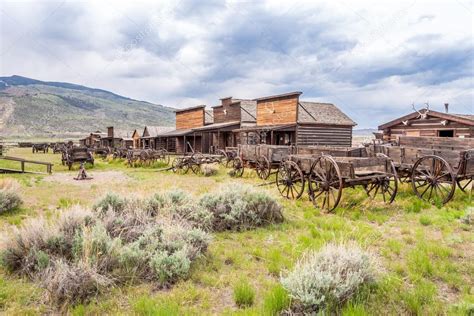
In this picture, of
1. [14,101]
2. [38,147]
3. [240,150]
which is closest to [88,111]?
[14,101]

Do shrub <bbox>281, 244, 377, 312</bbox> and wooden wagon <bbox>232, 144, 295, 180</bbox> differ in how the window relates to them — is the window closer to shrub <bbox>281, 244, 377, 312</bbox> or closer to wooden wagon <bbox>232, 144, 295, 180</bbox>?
wooden wagon <bbox>232, 144, 295, 180</bbox>

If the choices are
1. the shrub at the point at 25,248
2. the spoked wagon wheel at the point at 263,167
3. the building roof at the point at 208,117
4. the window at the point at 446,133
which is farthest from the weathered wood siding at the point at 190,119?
the shrub at the point at 25,248

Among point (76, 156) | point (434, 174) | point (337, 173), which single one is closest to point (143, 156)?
point (76, 156)

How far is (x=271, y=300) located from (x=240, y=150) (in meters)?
12.9

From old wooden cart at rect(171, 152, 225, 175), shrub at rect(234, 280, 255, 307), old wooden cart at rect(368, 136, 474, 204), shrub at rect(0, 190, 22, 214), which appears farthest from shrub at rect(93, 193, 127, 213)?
old wooden cart at rect(171, 152, 225, 175)

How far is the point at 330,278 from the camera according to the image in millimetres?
3098

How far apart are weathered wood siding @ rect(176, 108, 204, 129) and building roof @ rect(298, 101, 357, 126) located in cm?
1505

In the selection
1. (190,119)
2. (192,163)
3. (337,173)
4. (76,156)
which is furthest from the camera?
(190,119)

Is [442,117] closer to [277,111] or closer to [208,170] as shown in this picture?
[277,111]

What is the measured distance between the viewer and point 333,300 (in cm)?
312

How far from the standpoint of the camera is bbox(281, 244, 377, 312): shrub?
10.1 ft

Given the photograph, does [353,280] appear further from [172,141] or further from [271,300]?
[172,141]

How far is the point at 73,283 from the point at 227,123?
98.3 ft

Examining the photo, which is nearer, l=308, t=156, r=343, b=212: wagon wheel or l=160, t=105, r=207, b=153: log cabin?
l=308, t=156, r=343, b=212: wagon wheel
